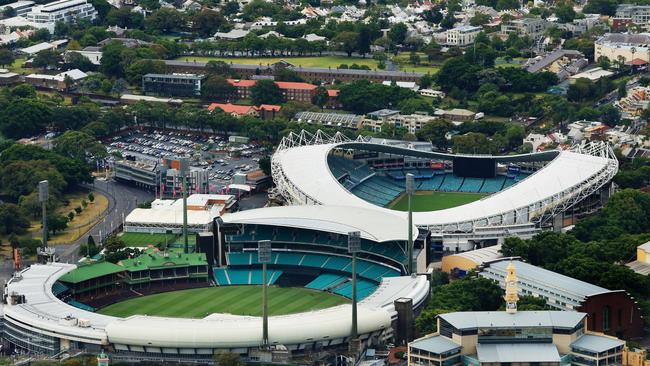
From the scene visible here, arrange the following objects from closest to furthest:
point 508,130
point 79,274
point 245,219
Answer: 1. point 79,274
2. point 245,219
3. point 508,130

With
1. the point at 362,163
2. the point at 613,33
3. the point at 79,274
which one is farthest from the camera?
the point at 613,33

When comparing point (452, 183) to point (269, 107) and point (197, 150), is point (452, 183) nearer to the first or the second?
point (197, 150)

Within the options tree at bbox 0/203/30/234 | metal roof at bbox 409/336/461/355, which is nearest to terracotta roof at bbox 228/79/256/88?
tree at bbox 0/203/30/234

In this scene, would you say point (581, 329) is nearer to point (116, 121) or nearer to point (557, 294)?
point (557, 294)

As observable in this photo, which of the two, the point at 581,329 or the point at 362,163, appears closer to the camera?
the point at 581,329

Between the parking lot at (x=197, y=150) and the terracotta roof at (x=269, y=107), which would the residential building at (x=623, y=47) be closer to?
the terracotta roof at (x=269, y=107)

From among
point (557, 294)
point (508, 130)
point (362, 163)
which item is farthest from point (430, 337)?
point (508, 130)
